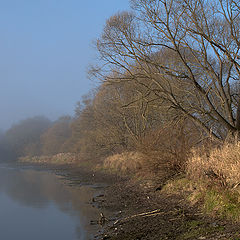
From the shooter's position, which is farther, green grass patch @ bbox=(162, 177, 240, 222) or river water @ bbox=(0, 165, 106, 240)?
river water @ bbox=(0, 165, 106, 240)

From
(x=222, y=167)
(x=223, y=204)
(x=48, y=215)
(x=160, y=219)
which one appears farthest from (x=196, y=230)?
(x=48, y=215)

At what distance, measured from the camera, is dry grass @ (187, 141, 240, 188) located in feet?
24.8

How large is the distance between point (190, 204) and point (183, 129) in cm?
457

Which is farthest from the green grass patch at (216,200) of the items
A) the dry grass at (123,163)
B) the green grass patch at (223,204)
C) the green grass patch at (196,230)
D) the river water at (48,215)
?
the dry grass at (123,163)

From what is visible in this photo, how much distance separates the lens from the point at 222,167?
8.12 m

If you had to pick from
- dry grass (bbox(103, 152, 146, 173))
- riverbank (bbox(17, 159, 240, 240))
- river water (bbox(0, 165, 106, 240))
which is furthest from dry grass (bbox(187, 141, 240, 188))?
dry grass (bbox(103, 152, 146, 173))

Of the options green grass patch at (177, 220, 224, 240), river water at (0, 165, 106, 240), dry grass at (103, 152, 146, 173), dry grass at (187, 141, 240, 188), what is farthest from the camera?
dry grass at (103, 152, 146, 173)

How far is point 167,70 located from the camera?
12.3 meters

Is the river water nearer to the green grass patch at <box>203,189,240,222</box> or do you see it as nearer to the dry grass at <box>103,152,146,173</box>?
the green grass patch at <box>203,189,240,222</box>

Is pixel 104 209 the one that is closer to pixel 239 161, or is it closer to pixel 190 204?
pixel 190 204

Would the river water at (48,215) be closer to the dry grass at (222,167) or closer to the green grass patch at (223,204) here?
the green grass patch at (223,204)

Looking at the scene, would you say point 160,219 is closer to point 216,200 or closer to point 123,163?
point 216,200

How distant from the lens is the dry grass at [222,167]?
24.8 ft

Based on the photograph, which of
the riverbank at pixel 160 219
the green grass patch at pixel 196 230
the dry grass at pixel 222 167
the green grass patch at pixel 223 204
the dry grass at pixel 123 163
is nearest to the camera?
the green grass patch at pixel 196 230
